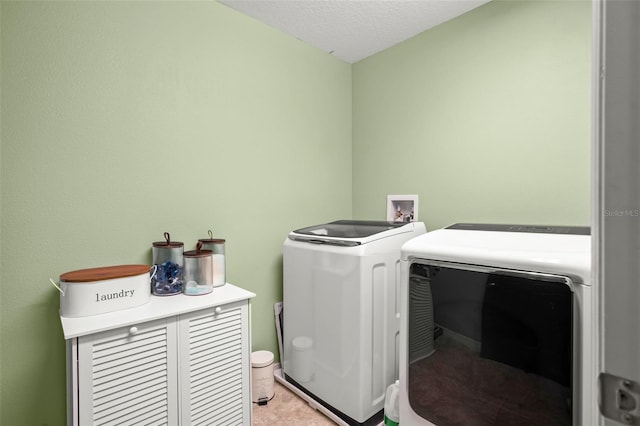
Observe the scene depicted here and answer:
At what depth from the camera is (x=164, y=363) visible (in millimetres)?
1272

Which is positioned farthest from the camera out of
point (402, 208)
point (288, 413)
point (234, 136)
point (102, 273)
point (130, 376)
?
point (402, 208)

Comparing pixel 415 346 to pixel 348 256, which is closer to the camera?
pixel 415 346

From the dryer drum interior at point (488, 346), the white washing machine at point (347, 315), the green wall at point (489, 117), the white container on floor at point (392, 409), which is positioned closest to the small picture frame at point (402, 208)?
the green wall at point (489, 117)

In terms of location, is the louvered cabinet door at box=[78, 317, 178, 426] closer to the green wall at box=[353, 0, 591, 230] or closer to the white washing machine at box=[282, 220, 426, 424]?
the white washing machine at box=[282, 220, 426, 424]

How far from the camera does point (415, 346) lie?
1.30 metres

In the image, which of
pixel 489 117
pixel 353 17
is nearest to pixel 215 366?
pixel 489 117

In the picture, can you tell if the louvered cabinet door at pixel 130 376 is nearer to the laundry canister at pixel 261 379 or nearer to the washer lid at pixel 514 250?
the laundry canister at pixel 261 379

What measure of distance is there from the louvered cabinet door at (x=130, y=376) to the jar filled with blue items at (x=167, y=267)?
0.27m

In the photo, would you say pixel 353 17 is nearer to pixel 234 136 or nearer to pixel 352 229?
pixel 234 136

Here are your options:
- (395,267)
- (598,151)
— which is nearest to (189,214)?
(395,267)

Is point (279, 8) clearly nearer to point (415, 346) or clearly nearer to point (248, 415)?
point (415, 346)

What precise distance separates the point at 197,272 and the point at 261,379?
0.79 meters

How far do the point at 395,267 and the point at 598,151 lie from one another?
1408mm

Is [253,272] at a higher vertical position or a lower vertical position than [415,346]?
higher
